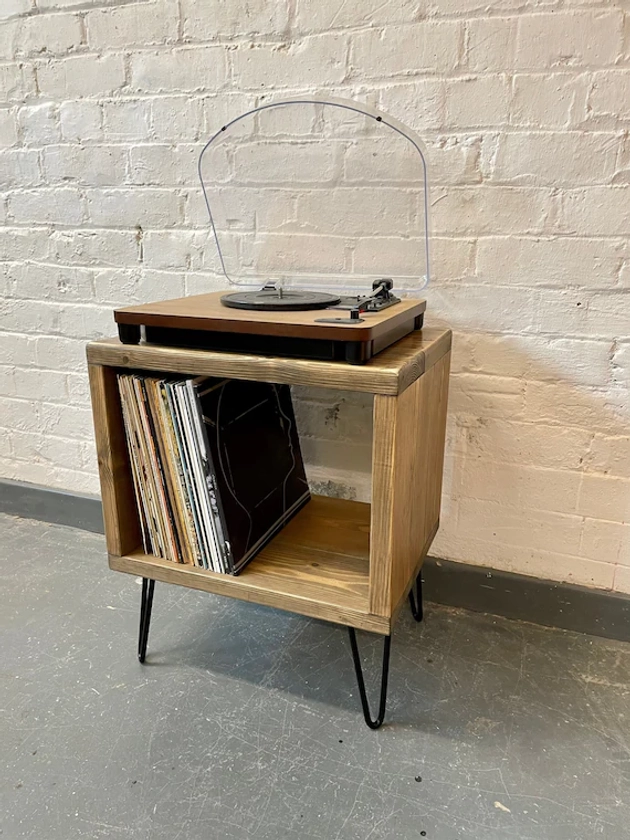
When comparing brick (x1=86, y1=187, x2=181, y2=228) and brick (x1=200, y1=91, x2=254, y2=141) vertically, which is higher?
brick (x1=200, y1=91, x2=254, y2=141)

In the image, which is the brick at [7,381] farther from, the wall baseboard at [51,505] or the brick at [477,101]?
the brick at [477,101]

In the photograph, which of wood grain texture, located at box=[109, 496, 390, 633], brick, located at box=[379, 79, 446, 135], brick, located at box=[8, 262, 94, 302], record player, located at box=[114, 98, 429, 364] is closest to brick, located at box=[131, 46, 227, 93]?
record player, located at box=[114, 98, 429, 364]

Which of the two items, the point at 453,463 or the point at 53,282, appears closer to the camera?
the point at 453,463

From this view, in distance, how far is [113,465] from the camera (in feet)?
3.25

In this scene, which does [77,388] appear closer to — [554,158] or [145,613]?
[145,613]

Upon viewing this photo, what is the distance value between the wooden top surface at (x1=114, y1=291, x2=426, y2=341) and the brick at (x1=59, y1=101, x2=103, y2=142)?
0.59m

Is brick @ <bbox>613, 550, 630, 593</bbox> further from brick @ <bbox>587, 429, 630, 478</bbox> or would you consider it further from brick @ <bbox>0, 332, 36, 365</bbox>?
brick @ <bbox>0, 332, 36, 365</bbox>

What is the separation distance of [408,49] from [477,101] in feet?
0.49

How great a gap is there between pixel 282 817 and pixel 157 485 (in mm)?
505

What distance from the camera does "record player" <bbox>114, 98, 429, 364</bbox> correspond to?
102cm

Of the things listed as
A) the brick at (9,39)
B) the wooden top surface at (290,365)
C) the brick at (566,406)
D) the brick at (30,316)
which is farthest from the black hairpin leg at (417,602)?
the brick at (9,39)

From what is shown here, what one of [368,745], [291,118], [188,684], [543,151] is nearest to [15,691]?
[188,684]

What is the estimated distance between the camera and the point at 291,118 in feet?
3.79

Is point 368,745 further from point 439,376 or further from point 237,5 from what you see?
point 237,5
